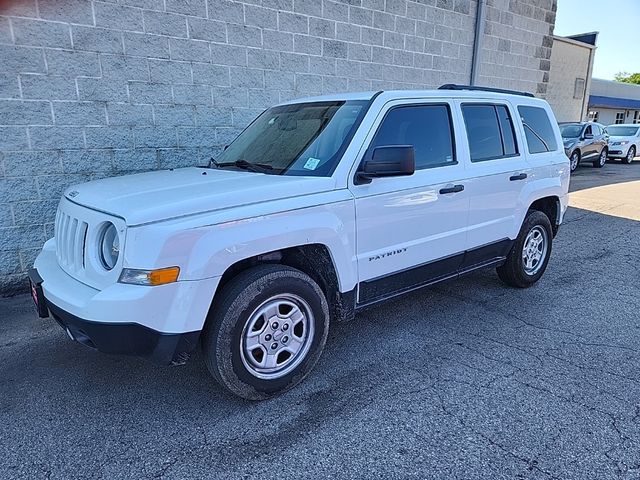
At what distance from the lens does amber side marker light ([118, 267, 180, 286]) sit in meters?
2.58

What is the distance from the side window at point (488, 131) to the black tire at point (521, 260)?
2.61ft

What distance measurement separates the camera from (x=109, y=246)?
288cm

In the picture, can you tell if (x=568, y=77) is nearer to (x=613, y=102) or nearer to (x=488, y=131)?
(x=488, y=131)

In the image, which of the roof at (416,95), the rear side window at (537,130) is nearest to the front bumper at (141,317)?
the roof at (416,95)

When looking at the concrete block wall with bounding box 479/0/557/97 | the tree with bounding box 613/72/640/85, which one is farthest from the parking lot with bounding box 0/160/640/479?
the tree with bounding box 613/72/640/85

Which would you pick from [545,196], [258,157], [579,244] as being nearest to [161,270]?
[258,157]

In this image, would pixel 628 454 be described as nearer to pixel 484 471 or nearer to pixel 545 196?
pixel 484 471

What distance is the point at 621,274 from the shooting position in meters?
5.76

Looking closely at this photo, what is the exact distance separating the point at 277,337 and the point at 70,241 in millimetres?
1504

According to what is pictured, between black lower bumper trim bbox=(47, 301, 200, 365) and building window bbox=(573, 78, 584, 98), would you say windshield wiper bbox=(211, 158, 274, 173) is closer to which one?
black lower bumper trim bbox=(47, 301, 200, 365)

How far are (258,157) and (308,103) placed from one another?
746mm

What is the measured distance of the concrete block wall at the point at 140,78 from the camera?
16.1ft

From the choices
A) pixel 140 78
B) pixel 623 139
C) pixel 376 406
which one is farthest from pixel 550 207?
pixel 623 139

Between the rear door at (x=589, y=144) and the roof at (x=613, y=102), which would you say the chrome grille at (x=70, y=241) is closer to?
the rear door at (x=589, y=144)
